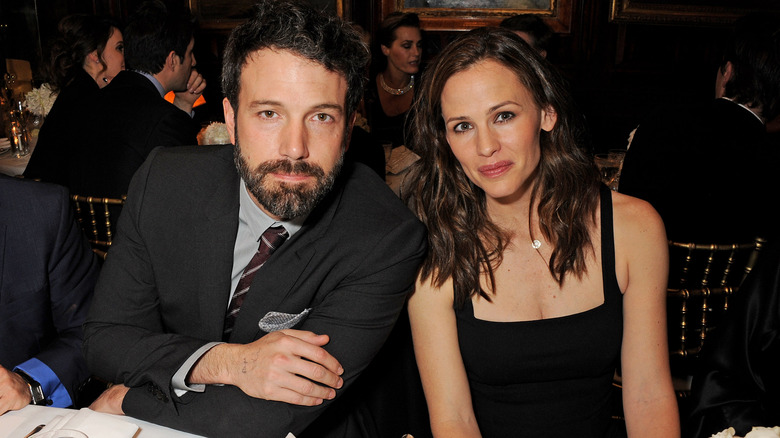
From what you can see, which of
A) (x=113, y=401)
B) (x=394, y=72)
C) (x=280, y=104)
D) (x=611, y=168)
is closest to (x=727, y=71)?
(x=611, y=168)

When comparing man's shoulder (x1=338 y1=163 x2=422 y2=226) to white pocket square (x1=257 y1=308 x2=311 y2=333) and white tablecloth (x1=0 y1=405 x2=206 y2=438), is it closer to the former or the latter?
white pocket square (x1=257 y1=308 x2=311 y2=333)

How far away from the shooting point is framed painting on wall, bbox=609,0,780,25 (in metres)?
6.06

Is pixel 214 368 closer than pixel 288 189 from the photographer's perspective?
Yes

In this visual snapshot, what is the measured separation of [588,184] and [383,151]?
55.0 inches

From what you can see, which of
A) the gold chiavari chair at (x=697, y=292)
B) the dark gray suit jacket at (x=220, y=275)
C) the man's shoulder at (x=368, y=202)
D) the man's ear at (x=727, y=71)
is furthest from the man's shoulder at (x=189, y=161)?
the man's ear at (x=727, y=71)

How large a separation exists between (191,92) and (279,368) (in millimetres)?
3464

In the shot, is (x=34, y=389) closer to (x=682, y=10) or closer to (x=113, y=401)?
(x=113, y=401)

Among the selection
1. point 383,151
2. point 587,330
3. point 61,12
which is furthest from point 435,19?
point 587,330

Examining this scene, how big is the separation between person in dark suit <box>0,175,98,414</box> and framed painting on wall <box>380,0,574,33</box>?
492 centimetres

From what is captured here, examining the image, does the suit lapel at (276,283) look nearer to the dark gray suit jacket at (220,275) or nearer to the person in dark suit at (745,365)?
the dark gray suit jacket at (220,275)

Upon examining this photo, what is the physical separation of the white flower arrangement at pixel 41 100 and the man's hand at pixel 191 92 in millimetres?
1376

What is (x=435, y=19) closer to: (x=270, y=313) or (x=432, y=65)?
(x=432, y=65)

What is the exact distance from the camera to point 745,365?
1.61 metres

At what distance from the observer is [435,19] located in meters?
6.17
